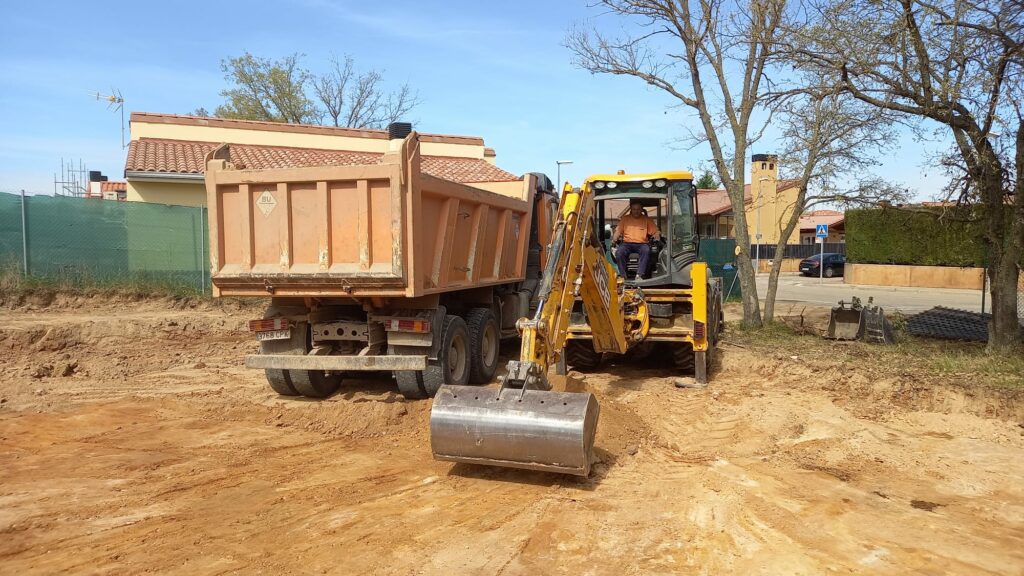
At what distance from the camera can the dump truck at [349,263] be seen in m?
6.55

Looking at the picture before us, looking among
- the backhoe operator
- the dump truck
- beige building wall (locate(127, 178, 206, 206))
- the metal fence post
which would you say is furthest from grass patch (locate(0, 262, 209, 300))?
the backhoe operator

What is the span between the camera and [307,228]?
678 cm

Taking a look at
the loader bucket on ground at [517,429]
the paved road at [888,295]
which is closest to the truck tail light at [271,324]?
the loader bucket on ground at [517,429]

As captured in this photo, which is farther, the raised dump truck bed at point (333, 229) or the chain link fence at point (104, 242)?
the chain link fence at point (104, 242)

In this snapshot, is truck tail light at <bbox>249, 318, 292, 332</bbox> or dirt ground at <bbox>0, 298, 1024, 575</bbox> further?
truck tail light at <bbox>249, 318, 292, 332</bbox>

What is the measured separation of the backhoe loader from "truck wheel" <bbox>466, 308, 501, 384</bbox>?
952 mm

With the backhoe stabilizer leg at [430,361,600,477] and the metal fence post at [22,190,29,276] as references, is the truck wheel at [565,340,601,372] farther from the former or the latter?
the metal fence post at [22,190,29,276]

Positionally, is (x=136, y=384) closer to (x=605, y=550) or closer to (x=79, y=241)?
(x=79, y=241)

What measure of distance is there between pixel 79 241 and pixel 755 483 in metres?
12.9

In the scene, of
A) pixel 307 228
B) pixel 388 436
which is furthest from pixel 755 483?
pixel 307 228

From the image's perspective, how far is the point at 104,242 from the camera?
43.6 ft

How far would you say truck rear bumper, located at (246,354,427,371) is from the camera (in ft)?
22.5

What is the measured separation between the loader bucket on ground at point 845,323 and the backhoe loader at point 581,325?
2875 mm

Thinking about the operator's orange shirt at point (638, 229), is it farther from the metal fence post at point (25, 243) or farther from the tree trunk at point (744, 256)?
the metal fence post at point (25, 243)
